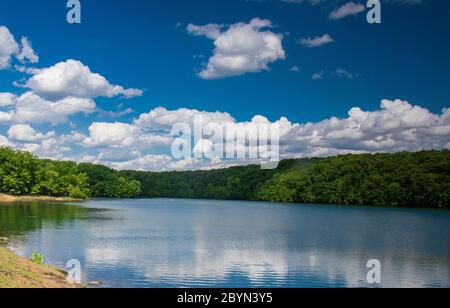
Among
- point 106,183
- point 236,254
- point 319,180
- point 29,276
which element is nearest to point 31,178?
point 106,183

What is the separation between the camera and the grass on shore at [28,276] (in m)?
16.0

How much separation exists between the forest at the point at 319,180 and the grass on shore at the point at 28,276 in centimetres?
9013

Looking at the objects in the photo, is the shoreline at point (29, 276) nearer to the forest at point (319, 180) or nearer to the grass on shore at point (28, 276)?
the grass on shore at point (28, 276)

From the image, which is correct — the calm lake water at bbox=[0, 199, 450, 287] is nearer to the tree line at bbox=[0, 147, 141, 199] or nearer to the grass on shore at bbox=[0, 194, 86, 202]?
the grass on shore at bbox=[0, 194, 86, 202]

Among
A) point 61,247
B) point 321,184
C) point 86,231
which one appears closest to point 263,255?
point 61,247

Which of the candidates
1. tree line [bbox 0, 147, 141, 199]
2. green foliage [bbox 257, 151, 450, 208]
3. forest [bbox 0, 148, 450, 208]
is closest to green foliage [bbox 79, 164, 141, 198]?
forest [bbox 0, 148, 450, 208]

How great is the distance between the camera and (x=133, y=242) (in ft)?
122

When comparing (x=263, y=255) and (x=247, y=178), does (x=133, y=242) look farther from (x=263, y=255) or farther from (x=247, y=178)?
(x=247, y=178)

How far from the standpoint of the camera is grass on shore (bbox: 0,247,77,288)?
631 inches

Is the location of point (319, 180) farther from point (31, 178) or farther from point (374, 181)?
point (31, 178)

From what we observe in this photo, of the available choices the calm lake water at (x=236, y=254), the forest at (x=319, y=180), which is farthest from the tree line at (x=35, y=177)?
the calm lake water at (x=236, y=254)

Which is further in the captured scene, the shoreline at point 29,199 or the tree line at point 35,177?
the tree line at point 35,177

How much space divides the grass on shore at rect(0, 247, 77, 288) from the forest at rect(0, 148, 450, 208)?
9013 centimetres

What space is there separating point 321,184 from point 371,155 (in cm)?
1570
